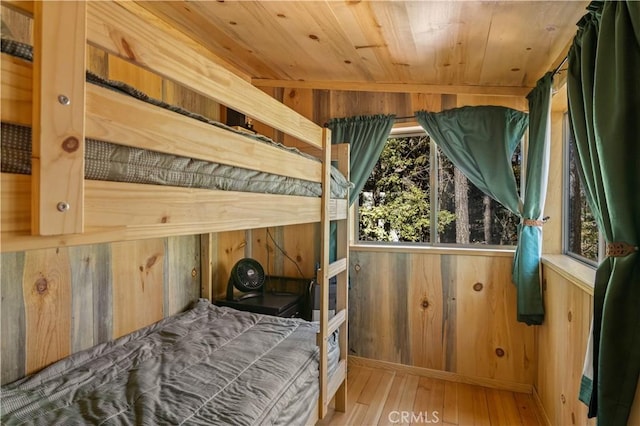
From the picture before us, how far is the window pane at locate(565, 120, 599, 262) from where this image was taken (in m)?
1.77

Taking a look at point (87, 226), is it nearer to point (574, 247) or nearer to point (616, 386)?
point (616, 386)

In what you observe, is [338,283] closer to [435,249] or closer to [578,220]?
[435,249]

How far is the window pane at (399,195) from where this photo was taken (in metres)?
2.71

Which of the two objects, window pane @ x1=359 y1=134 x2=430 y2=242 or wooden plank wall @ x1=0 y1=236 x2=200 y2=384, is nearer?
wooden plank wall @ x1=0 y1=236 x2=200 y2=384

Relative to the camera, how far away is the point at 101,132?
2.07ft

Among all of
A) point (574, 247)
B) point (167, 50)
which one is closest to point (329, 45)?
point (167, 50)

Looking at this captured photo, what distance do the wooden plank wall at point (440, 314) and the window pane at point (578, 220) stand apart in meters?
0.41

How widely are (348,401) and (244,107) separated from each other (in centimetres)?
202

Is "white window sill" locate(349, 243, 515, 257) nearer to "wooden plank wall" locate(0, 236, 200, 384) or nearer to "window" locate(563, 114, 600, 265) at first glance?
"window" locate(563, 114, 600, 265)

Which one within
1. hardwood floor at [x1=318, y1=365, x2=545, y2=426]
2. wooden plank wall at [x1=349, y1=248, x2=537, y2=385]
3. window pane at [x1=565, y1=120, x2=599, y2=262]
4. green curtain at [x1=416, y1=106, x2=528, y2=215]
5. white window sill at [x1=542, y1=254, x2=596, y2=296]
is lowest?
hardwood floor at [x1=318, y1=365, x2=545, y2=426]

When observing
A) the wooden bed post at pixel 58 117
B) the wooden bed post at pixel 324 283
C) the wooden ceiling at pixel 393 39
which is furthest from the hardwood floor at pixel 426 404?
the wooden ceiling at pixel 393 39

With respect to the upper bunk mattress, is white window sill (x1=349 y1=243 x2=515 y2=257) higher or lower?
lower

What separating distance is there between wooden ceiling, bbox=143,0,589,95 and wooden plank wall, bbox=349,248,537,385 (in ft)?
4.23

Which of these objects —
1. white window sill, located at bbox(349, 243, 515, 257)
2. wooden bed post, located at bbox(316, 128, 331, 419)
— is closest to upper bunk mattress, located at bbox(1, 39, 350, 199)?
wooden bed post, located at bbox(316, 128, 331, 419)
